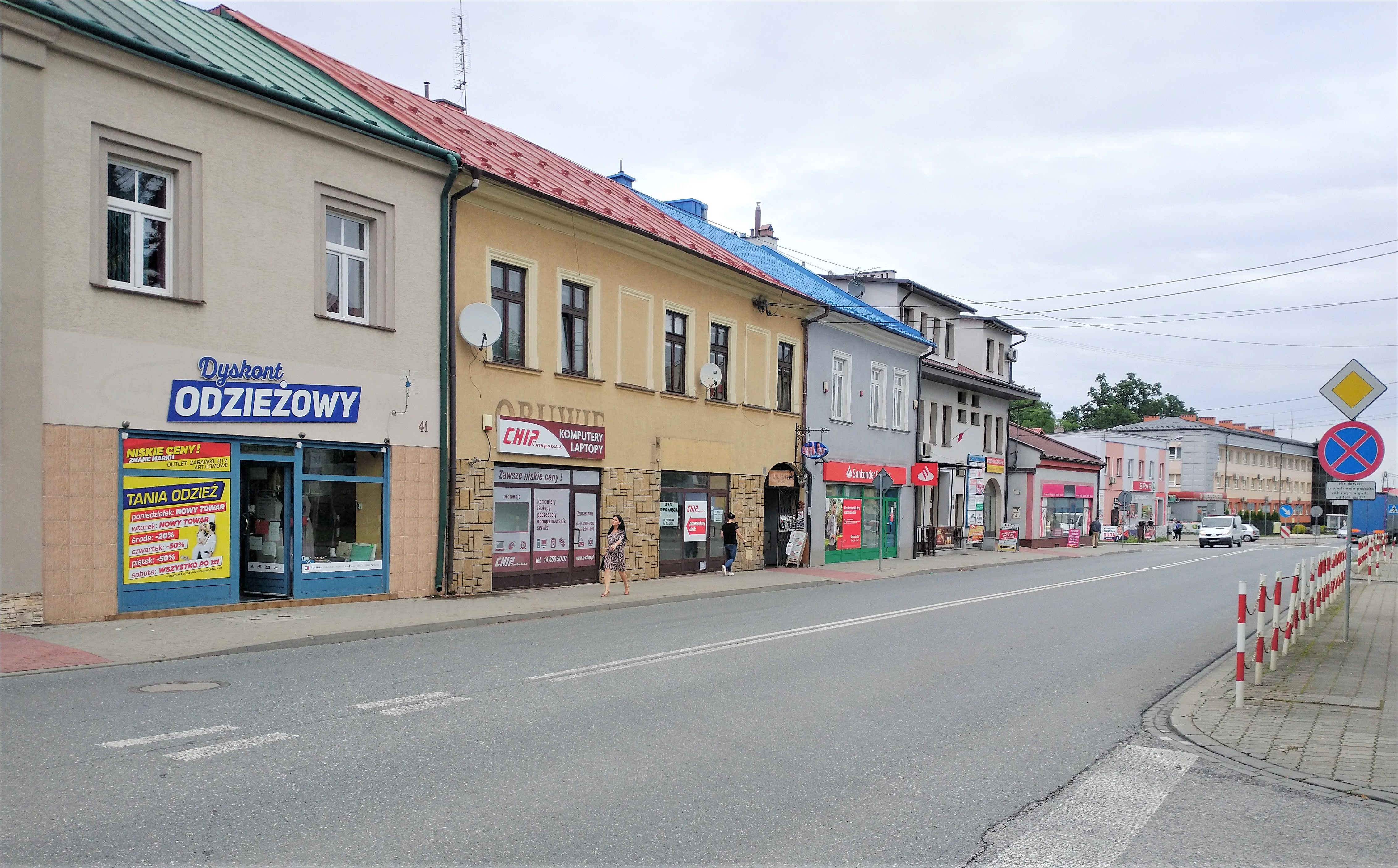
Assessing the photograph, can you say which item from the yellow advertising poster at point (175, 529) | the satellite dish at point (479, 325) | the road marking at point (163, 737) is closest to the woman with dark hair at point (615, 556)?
the satellite dish at point (479, 325)

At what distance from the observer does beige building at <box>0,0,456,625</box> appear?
11.4 metres

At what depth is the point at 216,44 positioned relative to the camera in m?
14.5

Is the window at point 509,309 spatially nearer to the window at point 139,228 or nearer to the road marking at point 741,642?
the window at point 139,228

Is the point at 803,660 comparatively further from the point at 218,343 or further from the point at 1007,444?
the point at 1007,444

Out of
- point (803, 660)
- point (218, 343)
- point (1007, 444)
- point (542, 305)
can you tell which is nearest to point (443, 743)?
point (803, 660)

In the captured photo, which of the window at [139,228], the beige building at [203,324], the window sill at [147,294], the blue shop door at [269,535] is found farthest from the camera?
the blue shop door at [269,535]

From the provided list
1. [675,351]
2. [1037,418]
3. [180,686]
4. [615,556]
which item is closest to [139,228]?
[180,686]

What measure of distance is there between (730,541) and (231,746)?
17.2m

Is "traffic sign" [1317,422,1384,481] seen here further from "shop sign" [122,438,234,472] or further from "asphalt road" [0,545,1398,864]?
"shop sign" [122,438,234,472]

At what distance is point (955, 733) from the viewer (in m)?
7.52

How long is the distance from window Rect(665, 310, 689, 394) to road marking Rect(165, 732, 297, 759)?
16.0 metres

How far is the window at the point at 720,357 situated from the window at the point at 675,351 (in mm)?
1051

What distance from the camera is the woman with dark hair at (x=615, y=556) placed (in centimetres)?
1770

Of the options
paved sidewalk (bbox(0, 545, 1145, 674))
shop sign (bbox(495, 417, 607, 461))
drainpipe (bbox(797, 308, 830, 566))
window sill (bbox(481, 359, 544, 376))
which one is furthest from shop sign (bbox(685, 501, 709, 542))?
window sill (bbox(481, 359, 544, 376))
